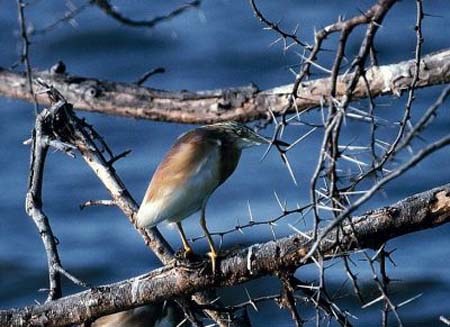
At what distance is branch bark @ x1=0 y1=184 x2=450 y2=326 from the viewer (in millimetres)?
3203

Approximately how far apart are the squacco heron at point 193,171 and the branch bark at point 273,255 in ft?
0.53

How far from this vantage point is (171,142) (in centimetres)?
740

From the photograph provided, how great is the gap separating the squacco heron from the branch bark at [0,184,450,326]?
163 millimetres

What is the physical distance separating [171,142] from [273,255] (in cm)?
422

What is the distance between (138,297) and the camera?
329cm

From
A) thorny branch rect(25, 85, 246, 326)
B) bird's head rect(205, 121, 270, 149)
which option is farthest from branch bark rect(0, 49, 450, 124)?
bird's head rect(205, 121, 270, 149)

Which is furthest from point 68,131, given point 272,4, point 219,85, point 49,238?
point 272,4

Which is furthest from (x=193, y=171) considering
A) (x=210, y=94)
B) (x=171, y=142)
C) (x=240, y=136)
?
(x=171, y=142)

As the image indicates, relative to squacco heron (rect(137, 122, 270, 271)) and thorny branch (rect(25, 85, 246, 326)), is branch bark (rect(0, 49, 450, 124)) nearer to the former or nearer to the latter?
thorny branch (rect(25, 85, 246, 326))

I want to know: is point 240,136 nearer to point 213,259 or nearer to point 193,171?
point 193,171

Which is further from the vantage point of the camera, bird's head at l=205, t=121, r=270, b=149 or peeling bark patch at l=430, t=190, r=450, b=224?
peeling bark patch at l=430, t=190, r=450, b=224

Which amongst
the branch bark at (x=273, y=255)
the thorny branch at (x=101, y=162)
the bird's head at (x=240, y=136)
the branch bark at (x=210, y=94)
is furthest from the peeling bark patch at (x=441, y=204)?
the branch bark at (x=210, y=94)

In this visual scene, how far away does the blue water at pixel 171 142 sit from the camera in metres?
6.66

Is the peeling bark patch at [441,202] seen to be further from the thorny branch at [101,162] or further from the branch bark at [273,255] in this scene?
the thorny branch at [101,162]
